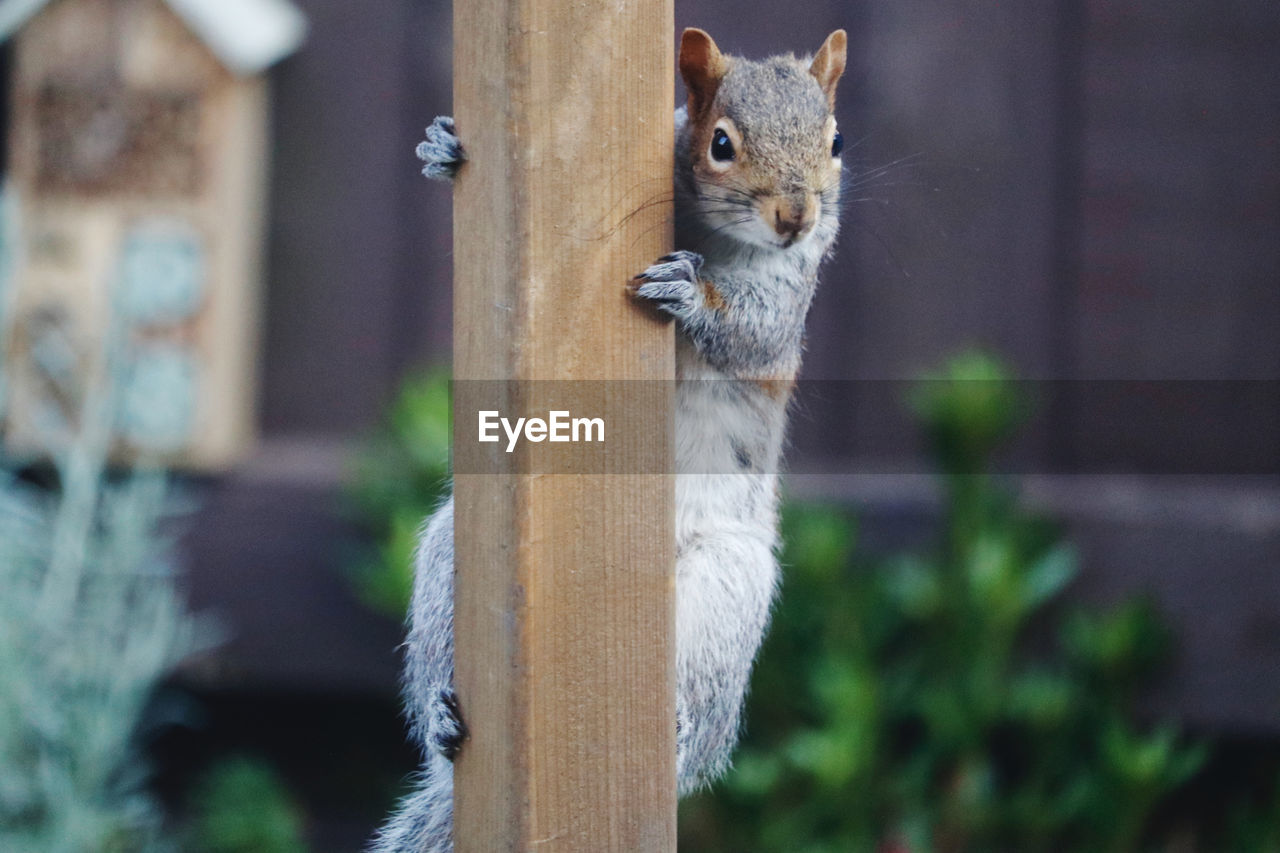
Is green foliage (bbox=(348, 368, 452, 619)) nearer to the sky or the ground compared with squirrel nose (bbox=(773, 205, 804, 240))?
nearer to the ground

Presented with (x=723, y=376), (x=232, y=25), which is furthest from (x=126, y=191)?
(x=723, y=376)

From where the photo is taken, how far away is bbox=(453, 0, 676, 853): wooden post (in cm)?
78

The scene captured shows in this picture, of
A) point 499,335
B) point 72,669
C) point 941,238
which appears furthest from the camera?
point 941,238

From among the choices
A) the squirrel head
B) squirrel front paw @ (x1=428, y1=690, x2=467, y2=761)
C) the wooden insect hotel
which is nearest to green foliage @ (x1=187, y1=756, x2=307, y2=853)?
the wooden insect hotel

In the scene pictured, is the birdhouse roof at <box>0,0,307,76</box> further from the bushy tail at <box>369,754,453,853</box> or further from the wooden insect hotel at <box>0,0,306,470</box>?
the bushy tail at <box>369,754,453,853</box>

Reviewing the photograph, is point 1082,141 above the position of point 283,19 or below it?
below

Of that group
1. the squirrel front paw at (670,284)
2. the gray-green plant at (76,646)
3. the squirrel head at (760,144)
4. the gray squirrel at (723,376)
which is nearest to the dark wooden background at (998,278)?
the gray-green plant at (76,646)

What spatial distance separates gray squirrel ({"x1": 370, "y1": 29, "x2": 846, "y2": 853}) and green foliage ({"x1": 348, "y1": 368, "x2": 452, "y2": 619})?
893mm

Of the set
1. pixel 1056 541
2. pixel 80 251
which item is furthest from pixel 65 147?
pixel 1056 541

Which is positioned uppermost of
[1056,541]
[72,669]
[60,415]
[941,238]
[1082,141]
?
[1082,141]

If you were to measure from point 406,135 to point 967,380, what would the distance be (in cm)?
117

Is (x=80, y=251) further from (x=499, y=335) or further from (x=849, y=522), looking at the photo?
(x=499, y=335)

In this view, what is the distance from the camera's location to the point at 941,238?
7.11 feet

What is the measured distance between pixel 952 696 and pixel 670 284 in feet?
4.50
